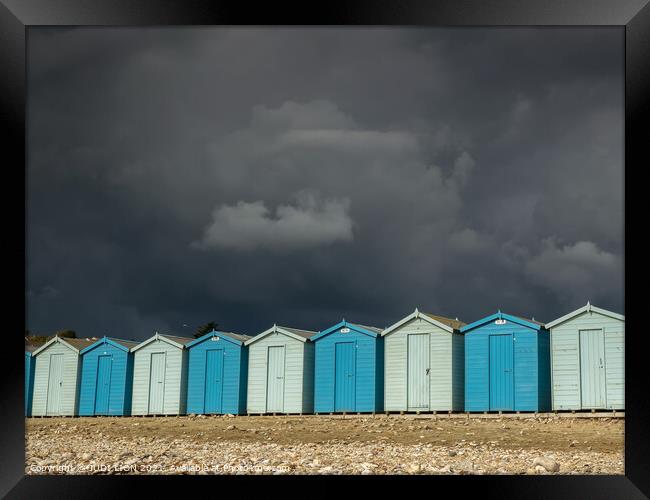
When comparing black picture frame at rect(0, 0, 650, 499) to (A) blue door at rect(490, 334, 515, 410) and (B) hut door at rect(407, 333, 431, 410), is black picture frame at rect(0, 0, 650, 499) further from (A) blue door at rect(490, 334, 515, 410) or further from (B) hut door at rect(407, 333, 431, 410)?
(B) hut door at rect(407, 333, 431, 410)

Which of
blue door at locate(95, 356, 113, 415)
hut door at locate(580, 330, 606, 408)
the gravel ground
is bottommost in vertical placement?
the gravel ground

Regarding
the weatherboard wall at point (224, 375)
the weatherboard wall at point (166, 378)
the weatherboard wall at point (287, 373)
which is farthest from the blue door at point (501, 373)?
the weatherboard wall at point (166, 378)

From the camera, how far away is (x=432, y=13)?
207 inches

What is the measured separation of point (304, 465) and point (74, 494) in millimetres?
8186

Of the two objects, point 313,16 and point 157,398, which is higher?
point 313,16

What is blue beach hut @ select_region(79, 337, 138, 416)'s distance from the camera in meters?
19.2

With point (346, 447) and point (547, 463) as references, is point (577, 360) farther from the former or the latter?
point (346, 447)

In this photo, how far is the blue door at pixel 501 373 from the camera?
15.1 m

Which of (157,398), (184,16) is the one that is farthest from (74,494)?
(157,398)

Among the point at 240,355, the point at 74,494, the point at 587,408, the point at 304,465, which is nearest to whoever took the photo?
the point at 74,494

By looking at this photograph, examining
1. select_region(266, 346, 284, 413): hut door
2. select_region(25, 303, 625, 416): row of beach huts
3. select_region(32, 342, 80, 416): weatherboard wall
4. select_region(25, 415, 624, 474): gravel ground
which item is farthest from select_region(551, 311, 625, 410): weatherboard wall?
select_region(32, 342, 80, 416): weatherboard wall

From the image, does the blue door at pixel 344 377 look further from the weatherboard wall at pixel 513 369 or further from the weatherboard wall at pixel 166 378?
the weatherboard wall at pixel 166 378

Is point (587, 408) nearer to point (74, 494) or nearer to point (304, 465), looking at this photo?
point (304, 465)

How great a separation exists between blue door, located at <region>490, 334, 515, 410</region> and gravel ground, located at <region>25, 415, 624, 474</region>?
14.1 inches
